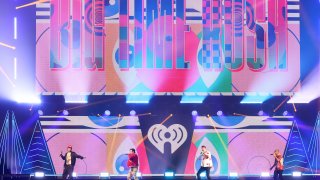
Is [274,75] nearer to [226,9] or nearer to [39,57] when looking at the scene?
[226,9]

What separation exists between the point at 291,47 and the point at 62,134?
9824 millimetres

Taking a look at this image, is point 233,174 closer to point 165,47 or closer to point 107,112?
point 107,112

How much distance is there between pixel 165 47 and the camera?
79.0ft

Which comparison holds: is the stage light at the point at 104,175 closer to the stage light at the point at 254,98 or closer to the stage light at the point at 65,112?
the stage light at the point at 65,112

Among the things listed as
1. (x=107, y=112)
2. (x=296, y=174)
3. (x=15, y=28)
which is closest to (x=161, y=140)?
(x=107, y=112)

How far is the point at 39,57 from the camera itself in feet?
78.3

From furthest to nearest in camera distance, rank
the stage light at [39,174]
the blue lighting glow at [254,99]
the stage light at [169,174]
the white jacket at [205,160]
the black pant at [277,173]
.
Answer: the blue lighting glow at [254,99], the stage light at [169,174], the stage light at [39,174], the black pant at [277,173], the white jacket at [205,160]

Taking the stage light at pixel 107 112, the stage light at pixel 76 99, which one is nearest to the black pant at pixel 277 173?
the stage light at pixel 107 112

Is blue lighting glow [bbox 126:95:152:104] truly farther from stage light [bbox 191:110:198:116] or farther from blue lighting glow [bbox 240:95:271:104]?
blue lighting glow [bbox 240:95:271:104]

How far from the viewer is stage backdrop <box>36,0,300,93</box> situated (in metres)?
23.9

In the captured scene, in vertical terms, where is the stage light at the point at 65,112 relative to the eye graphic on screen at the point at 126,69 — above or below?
below

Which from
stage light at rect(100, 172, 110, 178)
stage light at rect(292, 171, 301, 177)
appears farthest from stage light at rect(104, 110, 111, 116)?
stage light at rect(292, 171, 301, 177)

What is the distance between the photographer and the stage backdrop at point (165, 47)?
23.9m

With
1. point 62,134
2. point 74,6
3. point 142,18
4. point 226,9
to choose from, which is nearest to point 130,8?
point 142,18
